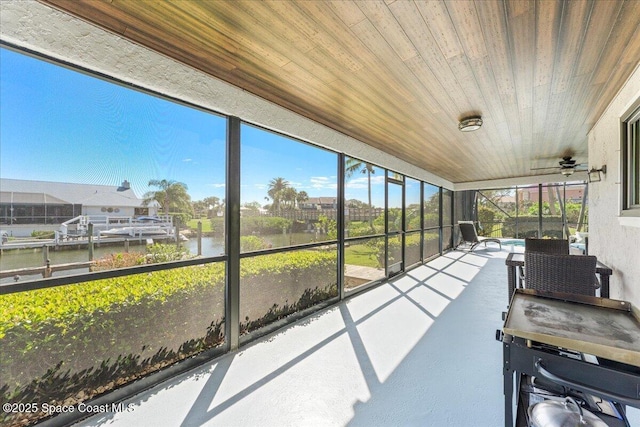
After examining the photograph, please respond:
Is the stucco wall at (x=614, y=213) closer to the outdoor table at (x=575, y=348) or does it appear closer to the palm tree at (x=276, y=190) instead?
the outdoor table at (x=575, y=348)

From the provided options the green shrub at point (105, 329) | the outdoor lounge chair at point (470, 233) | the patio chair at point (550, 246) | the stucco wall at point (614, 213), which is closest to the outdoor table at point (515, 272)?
the stucco wall at point (614, 213)

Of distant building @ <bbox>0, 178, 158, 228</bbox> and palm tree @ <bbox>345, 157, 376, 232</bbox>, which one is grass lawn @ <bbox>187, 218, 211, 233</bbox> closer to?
distant building @ <bbox>0, 178, 158, 228</bbox>

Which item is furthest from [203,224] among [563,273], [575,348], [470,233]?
[470,233]

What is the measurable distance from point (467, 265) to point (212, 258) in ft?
20.4

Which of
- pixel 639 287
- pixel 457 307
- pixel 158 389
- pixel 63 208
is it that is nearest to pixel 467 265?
pixel 457 307

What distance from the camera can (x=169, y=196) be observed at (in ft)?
7.21

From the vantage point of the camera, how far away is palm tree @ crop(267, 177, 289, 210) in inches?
121

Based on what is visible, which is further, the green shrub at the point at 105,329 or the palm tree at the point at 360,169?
A: the palm tree at the point at 360,169

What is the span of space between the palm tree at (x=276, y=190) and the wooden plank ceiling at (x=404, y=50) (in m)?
0.82

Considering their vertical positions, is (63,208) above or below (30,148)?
below

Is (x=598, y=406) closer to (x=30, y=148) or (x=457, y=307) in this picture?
(x=457, y=307)

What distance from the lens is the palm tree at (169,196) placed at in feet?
6.89

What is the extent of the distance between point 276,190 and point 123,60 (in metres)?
1.72

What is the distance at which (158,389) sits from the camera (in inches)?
79.7
